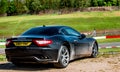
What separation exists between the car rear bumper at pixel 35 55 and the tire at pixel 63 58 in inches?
8.1

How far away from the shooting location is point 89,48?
1416 cm

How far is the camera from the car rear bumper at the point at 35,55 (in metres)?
11.4

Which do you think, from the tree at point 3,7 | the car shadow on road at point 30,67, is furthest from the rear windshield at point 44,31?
the tree at point 3,7

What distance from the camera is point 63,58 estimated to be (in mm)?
12000

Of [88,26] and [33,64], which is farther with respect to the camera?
[88,26]

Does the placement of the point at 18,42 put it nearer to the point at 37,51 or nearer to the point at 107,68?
the point at 37,51

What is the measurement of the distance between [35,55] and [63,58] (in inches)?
40.1

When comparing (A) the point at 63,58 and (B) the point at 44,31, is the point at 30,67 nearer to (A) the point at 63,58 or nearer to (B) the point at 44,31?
(A) the point at 63,58

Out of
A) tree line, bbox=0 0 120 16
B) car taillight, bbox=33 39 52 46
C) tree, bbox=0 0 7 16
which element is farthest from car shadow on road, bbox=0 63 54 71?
tree line, bbox=0 0 120 16

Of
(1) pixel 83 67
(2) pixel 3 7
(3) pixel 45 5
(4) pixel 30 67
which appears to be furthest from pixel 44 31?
(3) pixel 45 5

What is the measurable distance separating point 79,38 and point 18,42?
2.82 metres

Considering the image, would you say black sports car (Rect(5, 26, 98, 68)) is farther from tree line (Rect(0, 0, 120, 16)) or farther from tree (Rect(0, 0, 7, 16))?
tree line (Rect(0, 0, 120, 16))

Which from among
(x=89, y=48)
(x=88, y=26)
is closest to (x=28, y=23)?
(x=88, y=26)

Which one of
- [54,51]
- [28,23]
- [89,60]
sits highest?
[54,51]
